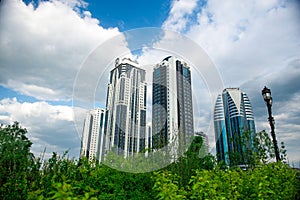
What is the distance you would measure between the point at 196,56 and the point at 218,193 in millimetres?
2753

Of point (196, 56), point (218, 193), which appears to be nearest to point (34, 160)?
point (218, 193)

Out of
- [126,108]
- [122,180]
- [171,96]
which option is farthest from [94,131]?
[171,96]

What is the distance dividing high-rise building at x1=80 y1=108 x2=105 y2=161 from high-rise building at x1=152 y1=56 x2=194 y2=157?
1.47 meters

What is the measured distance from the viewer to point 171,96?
5.56 meters

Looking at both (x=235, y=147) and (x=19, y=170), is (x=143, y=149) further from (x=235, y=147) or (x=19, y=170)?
(x=235, y=147)

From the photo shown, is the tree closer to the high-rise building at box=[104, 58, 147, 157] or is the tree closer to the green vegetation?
the green vegetation

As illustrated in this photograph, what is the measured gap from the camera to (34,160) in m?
4.70

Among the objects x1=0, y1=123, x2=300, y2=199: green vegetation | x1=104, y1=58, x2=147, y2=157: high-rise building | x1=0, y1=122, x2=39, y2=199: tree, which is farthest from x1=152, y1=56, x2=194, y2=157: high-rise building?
x1=0, y1=122, x2=39, y2=199: tree

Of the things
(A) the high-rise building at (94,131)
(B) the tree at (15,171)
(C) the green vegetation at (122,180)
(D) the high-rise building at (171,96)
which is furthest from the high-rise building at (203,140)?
(B) the tree at (15,171)

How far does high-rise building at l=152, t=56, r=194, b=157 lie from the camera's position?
5.43m

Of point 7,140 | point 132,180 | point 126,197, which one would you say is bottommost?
point 126,197

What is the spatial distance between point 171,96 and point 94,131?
2.24m

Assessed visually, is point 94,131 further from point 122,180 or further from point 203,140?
point 203,140

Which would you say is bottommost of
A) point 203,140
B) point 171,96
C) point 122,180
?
point 122,180
